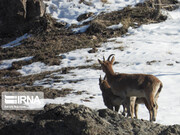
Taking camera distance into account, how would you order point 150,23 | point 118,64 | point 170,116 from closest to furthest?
point 170,116
point 118,64
point 150,23

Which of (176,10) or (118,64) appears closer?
(118,64)

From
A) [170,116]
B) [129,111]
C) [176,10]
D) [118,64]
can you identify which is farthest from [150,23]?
[129,111]

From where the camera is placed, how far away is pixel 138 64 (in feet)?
51.0

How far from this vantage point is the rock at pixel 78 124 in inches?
181

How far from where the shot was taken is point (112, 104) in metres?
8.63

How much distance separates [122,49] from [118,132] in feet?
42.8

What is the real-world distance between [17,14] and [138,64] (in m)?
10.4

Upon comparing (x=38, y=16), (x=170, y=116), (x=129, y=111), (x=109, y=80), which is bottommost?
(x=170, y=116)

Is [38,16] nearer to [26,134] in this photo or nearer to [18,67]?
[18,67]

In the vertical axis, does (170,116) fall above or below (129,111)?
below

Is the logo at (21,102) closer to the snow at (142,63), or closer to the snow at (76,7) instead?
the snow at (142,63)

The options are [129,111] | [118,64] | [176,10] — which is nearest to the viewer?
[129,111]

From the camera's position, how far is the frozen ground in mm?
10859

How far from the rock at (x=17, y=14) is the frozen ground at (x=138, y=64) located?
1.93m
